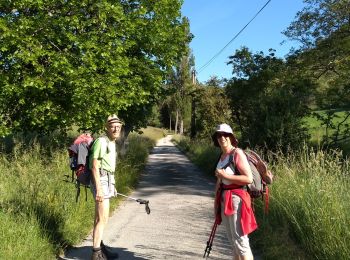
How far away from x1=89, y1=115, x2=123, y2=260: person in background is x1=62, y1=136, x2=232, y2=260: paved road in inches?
24.3

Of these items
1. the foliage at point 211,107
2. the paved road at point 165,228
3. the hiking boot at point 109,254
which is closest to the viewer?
the hiking boot at point 109,254

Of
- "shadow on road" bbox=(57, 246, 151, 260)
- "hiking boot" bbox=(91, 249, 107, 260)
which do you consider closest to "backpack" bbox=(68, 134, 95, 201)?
"hiking boot" bbox=(91, 249, 107, 260)

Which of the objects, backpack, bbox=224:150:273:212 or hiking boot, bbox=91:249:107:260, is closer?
backpack, bbox=224:150:273:212

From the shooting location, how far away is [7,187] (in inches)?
313

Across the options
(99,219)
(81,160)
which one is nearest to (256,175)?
(99,219)

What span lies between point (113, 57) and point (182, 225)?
6586mm

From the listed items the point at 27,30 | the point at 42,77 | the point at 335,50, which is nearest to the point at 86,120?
the point at 42,77

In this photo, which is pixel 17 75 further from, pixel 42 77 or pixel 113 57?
pixel 113 57

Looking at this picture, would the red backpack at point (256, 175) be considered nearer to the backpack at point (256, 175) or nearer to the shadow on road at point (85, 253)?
the backpack at point (256, 175)

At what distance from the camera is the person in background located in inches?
222

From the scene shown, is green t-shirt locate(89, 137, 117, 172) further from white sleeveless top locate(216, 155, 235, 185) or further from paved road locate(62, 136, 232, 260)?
white sleeveless top locate(216, 155, 235, 185)

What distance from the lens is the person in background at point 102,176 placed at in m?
5.63

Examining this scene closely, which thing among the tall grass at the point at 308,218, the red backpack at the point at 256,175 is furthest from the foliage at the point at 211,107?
the red backpack at the point at 256,175

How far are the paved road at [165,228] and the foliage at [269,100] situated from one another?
236cm
